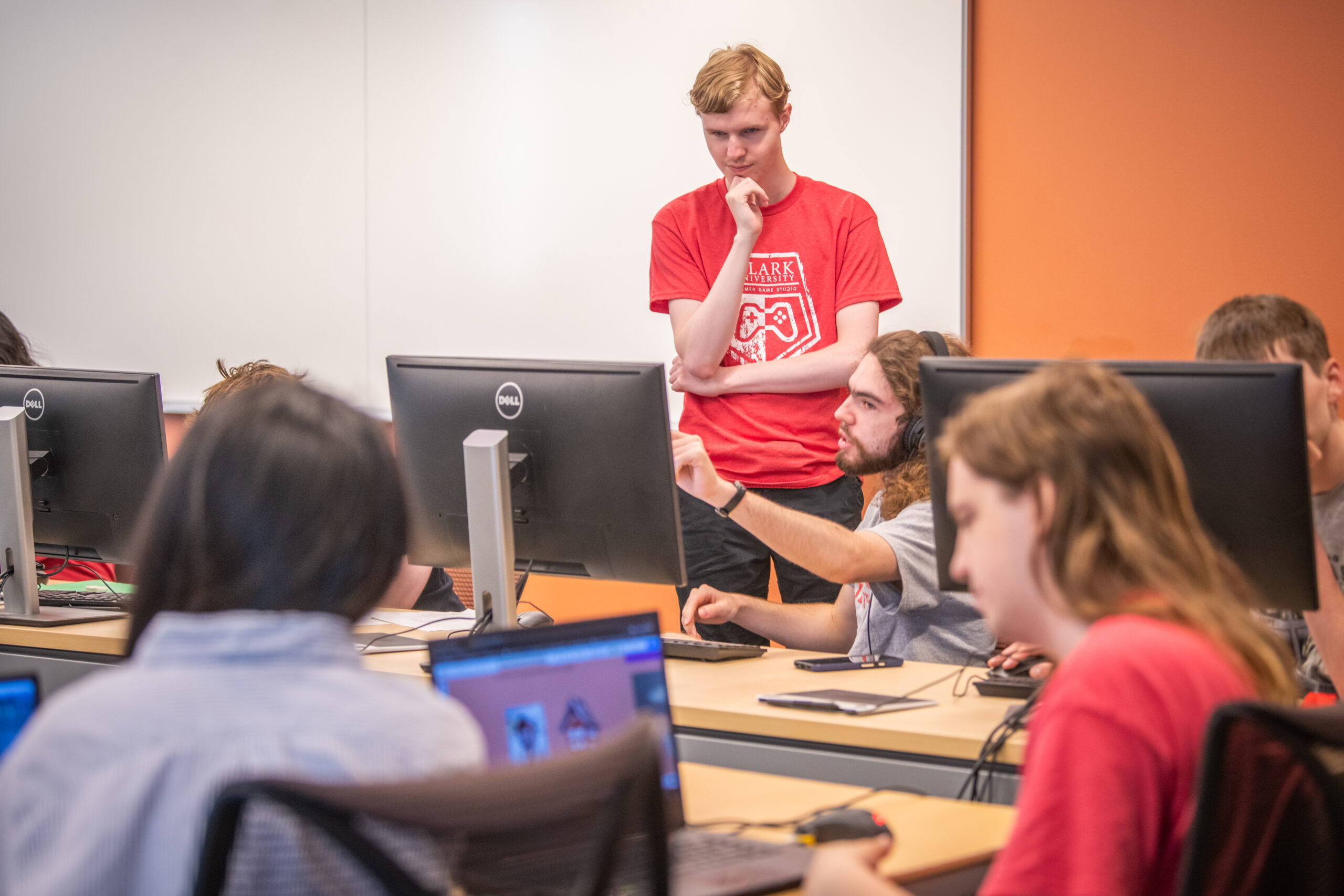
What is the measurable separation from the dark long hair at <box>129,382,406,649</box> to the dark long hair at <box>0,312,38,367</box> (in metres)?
2.26

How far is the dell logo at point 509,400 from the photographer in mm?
2023

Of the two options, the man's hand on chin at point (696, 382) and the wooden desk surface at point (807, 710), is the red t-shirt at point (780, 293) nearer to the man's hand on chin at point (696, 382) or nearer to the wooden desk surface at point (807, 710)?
the man's hand on chin at point (696, 382)

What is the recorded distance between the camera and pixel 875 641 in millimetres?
2357

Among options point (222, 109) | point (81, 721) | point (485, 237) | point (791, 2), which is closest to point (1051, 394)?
point (81, 721)

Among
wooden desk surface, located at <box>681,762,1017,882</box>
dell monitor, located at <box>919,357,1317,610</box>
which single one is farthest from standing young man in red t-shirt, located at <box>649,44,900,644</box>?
dell monitor, located at <box>919,357,1317,610</box>

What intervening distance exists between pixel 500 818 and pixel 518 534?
1.30 m

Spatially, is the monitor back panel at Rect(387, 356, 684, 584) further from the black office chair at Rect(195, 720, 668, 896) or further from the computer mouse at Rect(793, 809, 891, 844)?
the black office chair at Rect(195, 720, 668, 896)

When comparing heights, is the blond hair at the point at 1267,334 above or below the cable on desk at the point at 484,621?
above

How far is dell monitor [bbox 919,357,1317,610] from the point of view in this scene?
61.9 inches

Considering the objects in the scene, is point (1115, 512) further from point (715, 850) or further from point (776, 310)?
point (776, 310)

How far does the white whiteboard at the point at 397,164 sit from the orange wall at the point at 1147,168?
12 centimetres

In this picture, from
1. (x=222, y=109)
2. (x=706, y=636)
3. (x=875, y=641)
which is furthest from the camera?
(x=222, y=109)

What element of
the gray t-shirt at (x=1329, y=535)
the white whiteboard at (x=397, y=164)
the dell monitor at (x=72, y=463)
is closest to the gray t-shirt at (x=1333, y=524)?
the gray t-shirt at (x=1329, y=535)

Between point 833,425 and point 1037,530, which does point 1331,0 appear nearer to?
point 833,425
